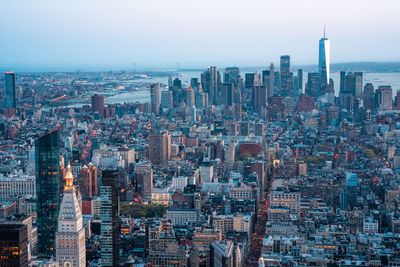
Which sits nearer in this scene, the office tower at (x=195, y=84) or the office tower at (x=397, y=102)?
the office tower at (x=397, y=102)

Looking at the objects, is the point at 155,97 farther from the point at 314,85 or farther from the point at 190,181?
the point at 190,181

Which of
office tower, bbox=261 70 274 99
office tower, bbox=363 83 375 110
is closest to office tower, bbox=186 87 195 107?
office tower, bbox=261 70 274 99

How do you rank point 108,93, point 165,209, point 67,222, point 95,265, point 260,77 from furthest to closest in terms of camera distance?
point 260,77
point 108,93
point 165,209
point 95,265
point 67,222

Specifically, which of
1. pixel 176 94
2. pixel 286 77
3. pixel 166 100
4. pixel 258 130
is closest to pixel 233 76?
pixel 286 77

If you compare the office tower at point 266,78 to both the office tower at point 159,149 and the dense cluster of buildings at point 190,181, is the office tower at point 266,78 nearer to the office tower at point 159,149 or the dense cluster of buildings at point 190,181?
the dense cluster of buildings at point 190,181

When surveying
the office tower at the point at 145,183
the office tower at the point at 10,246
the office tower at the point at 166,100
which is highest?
the office tower at the point at 166,100

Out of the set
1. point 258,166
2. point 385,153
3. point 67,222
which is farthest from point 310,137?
point 67,222

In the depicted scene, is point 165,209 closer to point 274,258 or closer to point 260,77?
point 274,258

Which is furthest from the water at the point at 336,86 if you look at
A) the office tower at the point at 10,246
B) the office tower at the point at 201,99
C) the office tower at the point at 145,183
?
the office tower at the point at 10,246
